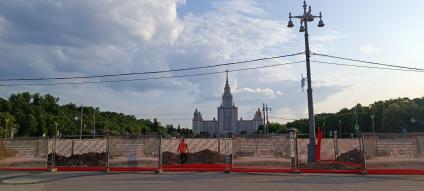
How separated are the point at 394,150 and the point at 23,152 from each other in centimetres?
1676

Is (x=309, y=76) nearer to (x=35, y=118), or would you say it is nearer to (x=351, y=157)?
(x=351, y=157)

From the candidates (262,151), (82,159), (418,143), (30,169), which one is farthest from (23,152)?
(418,143)

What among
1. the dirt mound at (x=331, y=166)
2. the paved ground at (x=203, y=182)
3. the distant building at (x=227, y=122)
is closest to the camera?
the paved ground at (x=203, y=182)

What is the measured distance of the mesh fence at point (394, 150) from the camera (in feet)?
63.3

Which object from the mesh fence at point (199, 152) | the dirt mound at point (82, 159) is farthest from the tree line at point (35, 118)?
the dirt mound at point (82, 159)

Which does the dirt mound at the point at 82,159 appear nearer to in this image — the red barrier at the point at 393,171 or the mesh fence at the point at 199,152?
the mesh fence at the point at 199,152

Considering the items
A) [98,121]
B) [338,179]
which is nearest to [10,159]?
[338,179]

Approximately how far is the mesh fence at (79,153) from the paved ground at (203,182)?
18.1 ft

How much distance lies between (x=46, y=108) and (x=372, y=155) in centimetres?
10610

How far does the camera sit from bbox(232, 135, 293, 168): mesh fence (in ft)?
67.1

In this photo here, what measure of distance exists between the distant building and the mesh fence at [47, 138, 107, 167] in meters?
143

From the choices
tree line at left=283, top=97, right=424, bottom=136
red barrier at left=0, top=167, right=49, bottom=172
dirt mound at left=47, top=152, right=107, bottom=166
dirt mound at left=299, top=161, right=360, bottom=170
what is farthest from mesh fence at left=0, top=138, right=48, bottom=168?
tree line at left=283, top=97, right=424, bottom=136

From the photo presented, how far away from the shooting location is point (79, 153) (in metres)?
27.3

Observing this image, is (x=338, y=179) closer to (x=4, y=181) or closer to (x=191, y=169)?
(x=191, y=169)
